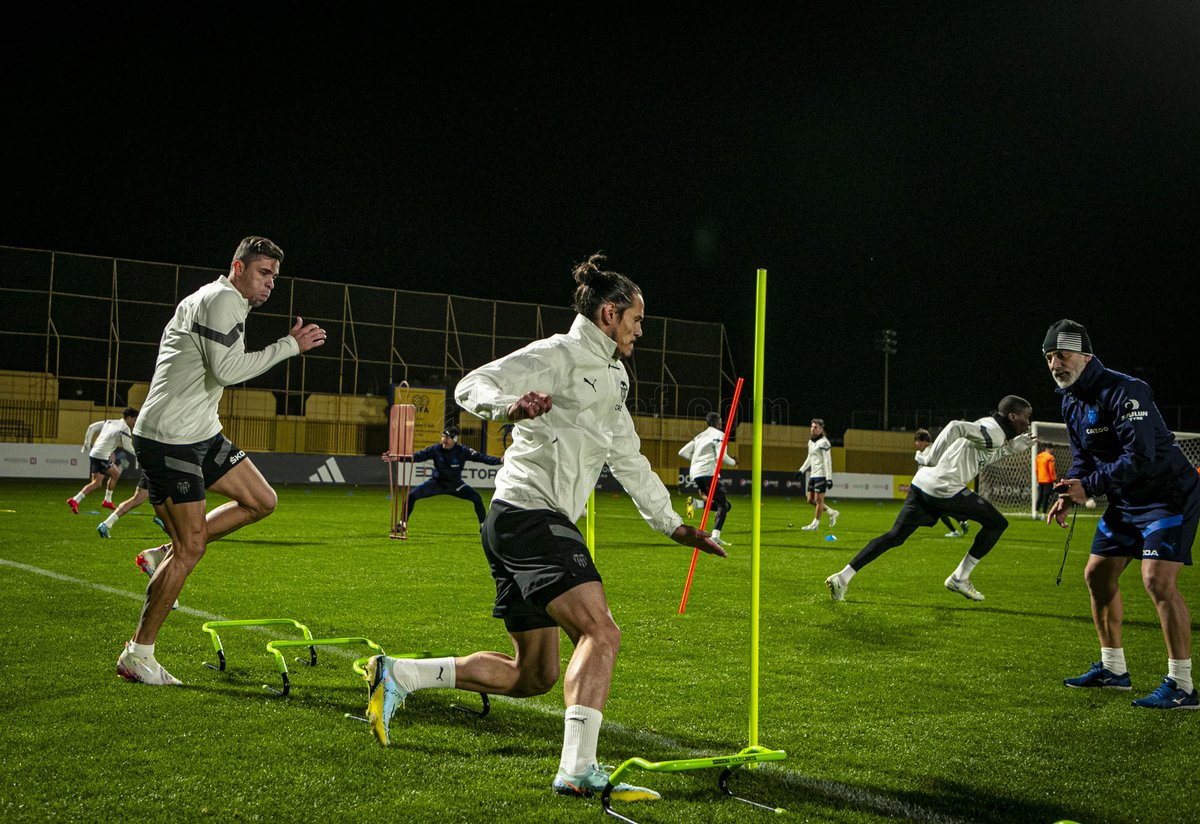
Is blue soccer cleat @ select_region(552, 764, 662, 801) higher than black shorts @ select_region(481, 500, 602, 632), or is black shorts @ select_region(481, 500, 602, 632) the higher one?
black shorts @ select_region(481, 500, 602, 632)

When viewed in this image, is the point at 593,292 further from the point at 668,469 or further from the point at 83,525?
Answer: the point at 668,469

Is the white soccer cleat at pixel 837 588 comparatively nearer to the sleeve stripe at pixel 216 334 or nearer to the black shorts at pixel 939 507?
the black shorts at pixel 939 507

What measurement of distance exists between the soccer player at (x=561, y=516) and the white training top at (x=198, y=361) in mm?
2132

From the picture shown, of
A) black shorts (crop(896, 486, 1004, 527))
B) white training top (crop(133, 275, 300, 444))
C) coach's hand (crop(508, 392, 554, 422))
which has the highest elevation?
white training top (crop(133, 275, 300, 444))

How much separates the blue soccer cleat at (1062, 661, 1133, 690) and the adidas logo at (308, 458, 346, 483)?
102 ft

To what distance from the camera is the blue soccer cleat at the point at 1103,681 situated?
21.0 feet

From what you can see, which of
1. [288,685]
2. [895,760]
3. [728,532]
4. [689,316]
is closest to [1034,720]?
[895,760]

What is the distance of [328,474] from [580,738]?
32869 mm

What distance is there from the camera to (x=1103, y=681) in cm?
643

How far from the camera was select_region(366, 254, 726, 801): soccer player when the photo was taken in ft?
12.8

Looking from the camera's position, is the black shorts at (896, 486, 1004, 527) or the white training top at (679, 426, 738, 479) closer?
the black shorts at (896, 486, 1004, 527)

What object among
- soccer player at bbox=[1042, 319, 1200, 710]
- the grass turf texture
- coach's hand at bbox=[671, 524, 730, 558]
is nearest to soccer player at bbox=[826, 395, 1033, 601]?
the grass turf texture

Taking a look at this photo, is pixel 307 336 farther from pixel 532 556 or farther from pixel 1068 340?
pixel 1068 340

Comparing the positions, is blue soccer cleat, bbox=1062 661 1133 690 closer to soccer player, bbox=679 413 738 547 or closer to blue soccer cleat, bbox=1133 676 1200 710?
blue soccer cleat, bbox=1133 676 1200 710
